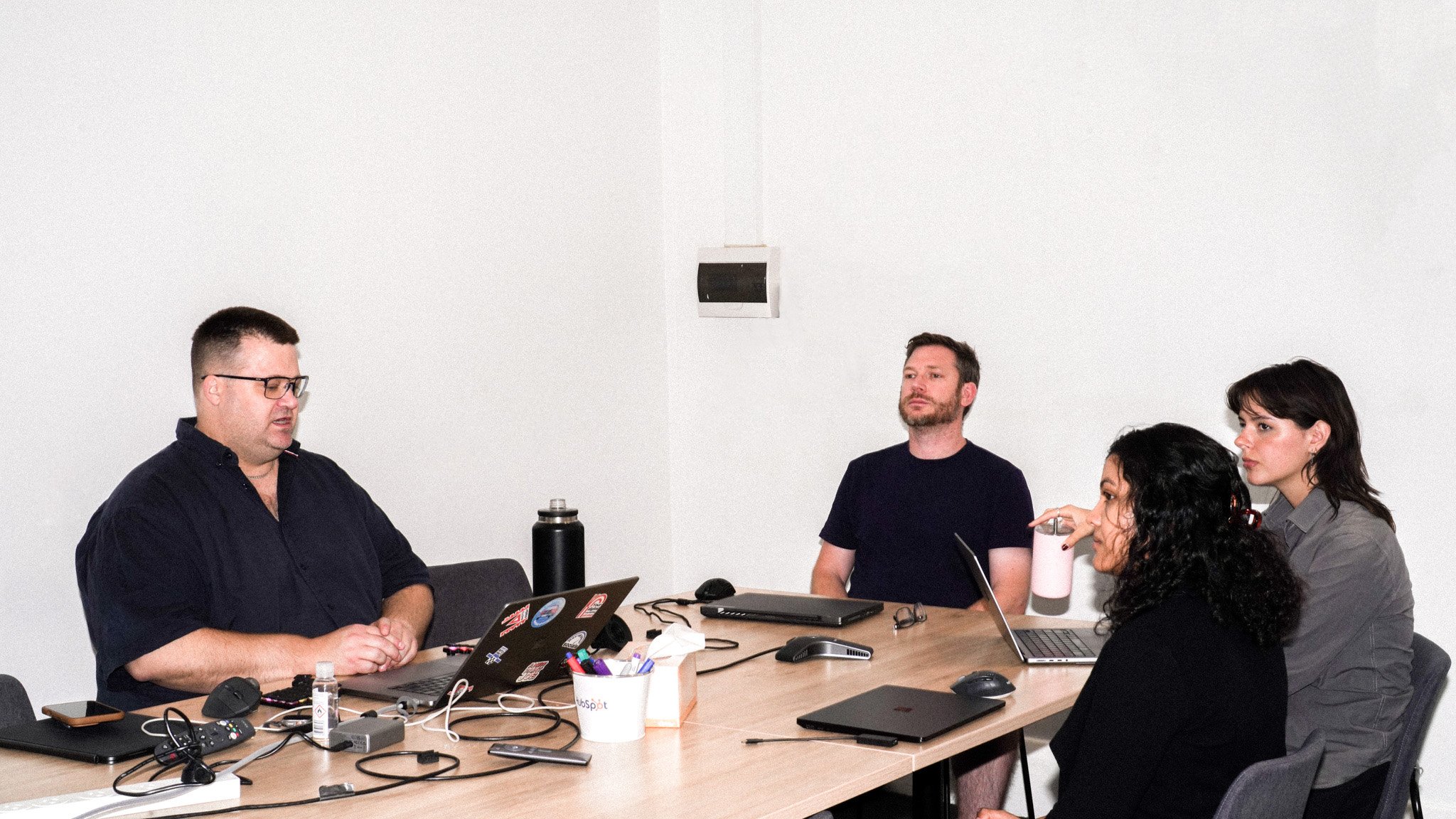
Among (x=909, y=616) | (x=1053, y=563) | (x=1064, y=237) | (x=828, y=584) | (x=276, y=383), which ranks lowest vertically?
(x=828, y=584)

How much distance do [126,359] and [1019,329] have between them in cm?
265

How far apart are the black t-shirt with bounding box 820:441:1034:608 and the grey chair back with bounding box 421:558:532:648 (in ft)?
3.54

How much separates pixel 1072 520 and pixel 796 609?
715 millimetres

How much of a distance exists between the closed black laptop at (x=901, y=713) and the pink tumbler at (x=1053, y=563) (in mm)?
823

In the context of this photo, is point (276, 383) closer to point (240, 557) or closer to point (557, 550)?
point (240, 557)

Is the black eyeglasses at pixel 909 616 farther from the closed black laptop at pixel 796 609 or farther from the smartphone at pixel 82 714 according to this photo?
the smartphone at pixel 82 714

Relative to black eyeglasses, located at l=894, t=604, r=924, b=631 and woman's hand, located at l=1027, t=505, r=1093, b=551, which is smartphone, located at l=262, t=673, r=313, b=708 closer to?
black eyeglasses, located at l=894, t=604, r=924, b=631

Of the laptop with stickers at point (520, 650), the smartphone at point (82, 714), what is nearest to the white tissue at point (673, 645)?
the laptop with stickers at point (520, 650)

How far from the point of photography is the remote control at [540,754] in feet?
6.33

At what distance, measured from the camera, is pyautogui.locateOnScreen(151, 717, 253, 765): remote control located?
1.92 m

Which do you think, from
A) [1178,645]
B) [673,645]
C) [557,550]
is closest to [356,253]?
[557,550]

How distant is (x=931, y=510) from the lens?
13.0ft

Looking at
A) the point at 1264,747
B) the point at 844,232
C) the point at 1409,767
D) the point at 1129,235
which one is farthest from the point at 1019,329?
the point at 1264,747

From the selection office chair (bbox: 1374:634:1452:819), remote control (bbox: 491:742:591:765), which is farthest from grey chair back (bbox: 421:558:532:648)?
office chair (bbox: 1374:634:1452:819)
